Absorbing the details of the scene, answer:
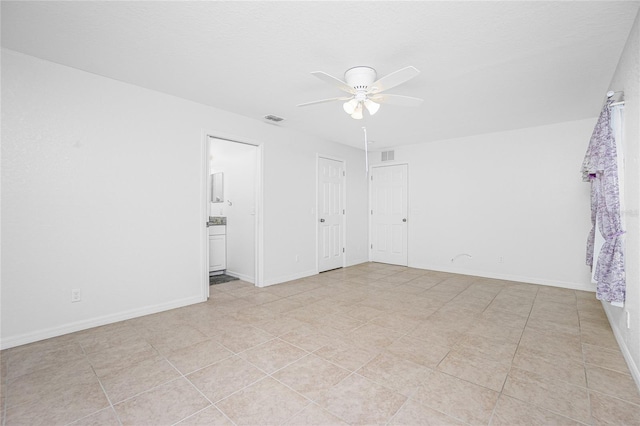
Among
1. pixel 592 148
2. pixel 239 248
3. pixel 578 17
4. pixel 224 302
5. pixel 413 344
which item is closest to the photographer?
pixel 578 17

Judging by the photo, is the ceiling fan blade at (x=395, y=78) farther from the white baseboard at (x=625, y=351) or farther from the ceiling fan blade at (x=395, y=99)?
the white baseboard at (x=625, y=351)

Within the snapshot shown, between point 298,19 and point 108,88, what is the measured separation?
2.18 meters

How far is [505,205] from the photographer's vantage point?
479 centimetres

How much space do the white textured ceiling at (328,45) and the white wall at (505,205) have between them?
120 cm

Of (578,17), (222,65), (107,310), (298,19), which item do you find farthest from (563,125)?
(107,310)

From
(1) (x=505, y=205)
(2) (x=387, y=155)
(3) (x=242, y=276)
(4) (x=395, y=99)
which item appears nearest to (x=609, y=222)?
(4) (x=395, y=99)

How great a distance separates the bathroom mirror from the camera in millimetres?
5469

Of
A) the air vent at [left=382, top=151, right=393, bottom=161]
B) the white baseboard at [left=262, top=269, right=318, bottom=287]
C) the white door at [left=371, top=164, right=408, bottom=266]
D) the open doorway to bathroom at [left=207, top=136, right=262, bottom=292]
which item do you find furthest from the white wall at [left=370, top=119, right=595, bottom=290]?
the open doorway to bathroom at [left=207, top=136, right=262, bottom=292]

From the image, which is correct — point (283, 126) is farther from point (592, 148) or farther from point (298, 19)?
point (592, 148)

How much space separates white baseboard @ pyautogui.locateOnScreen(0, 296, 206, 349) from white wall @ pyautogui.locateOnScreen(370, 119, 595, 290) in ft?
14.4

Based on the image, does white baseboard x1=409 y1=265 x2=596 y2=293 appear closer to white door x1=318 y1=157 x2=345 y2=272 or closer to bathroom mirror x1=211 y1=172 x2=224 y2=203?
white door x1=318 y1=157 x2=345 y2=272

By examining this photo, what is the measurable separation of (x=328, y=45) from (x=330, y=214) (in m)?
3.50

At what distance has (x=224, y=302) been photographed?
3.62 metres

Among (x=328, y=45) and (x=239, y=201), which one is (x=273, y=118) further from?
(x=328, y=45)
